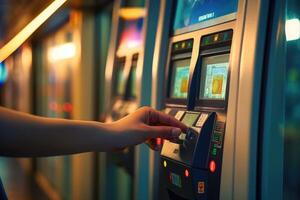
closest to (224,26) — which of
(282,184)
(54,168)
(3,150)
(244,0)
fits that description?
(244,0)

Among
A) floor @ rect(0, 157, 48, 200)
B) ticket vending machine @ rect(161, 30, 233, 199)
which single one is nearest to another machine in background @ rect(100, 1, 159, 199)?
ticket vending machine @ rect(161, 30, 233, 199)

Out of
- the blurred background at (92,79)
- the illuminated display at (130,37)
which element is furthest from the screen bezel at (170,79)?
the illuminated display at (130,37)

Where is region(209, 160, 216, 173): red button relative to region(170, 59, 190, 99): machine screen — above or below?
below

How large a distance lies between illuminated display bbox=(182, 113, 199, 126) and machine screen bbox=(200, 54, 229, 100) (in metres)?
0.08

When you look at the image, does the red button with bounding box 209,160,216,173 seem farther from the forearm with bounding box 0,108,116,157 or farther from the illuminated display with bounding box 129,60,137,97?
the illuminated display with bounding box 129,60,137,97

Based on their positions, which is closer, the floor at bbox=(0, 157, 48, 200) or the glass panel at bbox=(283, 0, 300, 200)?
the glass panel at bbox=(283, 0, 300, 200)

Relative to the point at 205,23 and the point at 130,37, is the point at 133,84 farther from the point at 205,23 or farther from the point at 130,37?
the point at 205,23

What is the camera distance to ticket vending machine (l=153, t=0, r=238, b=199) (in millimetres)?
1549

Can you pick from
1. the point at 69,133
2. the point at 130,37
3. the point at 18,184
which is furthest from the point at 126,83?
the point at 18,184

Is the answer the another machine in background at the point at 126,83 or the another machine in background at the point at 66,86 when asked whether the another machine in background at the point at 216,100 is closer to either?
the another machine in background at the point at 126,83

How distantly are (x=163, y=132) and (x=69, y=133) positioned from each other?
0.33m

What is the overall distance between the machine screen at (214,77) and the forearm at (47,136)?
0.52 metres

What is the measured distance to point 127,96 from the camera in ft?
9.96

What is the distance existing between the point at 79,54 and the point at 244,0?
10.4ft
